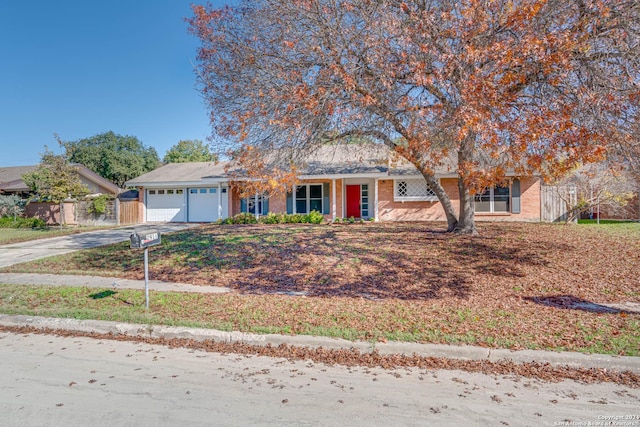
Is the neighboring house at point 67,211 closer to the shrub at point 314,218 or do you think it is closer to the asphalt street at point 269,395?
the shrub at point 314,218

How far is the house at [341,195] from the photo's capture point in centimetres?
1838

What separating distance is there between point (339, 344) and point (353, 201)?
16011mm

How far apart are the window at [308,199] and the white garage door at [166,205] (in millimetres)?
7325

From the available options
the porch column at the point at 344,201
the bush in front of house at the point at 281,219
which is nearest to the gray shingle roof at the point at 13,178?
the bush in front of house at the point at 281,219

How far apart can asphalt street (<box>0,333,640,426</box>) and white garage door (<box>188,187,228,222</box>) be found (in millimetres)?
18084

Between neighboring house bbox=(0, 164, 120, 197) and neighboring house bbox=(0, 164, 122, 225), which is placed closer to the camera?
neighboring house bbox=(0, 164, 122, 225)

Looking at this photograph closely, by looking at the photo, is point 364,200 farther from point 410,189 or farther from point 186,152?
point 186,152

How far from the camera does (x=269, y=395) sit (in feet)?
12.3

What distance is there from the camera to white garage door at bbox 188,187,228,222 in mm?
22594

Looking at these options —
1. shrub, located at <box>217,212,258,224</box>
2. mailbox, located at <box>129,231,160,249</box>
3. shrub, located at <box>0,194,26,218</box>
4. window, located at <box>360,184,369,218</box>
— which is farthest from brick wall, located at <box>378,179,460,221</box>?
shrub, located at <box>0,194,26,218</box>

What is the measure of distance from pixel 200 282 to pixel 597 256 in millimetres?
9702

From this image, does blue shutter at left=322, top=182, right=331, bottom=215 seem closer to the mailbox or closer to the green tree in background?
the green tree in background

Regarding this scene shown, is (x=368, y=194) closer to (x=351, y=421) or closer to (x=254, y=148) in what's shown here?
(x=254, y=148)

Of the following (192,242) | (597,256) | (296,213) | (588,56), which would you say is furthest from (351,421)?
(296,213)
